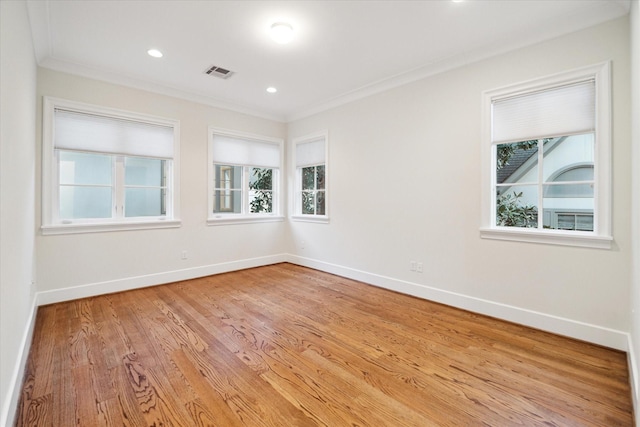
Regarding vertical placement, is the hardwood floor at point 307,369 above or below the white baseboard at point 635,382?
below

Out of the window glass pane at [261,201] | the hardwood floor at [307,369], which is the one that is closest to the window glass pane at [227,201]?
the window glass pane at [261,201]

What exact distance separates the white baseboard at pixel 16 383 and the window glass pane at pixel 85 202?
1.55 m

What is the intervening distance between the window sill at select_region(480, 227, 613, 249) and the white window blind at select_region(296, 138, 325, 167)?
112 inches

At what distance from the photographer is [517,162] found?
3.10 meters

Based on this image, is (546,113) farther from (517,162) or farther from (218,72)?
(218,72)

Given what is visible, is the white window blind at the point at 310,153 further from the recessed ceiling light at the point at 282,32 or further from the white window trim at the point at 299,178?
the recessed ceiling light at the point at 282,32

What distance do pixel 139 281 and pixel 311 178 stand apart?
3122 mm

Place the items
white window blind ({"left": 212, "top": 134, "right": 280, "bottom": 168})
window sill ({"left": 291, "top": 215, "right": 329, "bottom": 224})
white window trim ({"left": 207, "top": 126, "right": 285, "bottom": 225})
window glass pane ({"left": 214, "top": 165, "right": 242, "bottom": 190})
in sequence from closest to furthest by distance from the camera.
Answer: white window trim ({"left": 207, "top": 126, "right": 285, "bottom": 225}), white window blind ({"left": 212, "top": 134, "right": 280, "bottom": 168}), window sill ({"left": 291, "top": 215, "right": 329, "bottom": 224}), window glass pane ({"left": 214, "top": 165, "right": 242, "bottom": 190})

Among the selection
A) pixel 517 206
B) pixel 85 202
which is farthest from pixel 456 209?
pixel 85 202

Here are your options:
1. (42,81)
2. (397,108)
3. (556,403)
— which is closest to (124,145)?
(42,81)

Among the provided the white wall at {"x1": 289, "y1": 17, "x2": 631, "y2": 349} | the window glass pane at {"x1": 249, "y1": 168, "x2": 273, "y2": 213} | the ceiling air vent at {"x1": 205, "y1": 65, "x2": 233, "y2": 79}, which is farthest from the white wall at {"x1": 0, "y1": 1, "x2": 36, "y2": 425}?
the white wall at {"x1": 289, "y1": 17, "x2": 631, "y2": 349}

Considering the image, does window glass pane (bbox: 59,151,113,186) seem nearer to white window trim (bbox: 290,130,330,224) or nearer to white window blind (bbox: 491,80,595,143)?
white window trim (bbox: 290,130,330,224)

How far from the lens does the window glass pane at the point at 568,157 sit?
270 cm

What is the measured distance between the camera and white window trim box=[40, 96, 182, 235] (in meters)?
3.33
